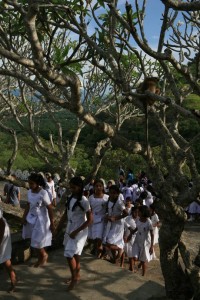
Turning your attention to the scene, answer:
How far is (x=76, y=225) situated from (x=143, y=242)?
7.10 ft

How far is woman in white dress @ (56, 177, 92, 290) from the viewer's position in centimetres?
562

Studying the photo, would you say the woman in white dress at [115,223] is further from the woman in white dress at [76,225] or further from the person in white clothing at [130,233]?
the woman in white dress at [76,225]

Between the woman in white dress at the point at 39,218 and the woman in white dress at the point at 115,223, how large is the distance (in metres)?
1.20

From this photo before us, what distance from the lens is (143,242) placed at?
759 centimetres

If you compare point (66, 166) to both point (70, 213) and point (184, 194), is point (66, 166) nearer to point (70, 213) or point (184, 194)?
point (70, 213)

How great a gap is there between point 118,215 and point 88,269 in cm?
127

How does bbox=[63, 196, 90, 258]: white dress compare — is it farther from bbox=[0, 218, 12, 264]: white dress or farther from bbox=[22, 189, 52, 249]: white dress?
bbox=[0, 218, 12, 264]: white dress

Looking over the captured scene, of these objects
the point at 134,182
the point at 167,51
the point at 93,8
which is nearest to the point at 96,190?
the point at 93,8

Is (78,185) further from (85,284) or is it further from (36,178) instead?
(85,284)

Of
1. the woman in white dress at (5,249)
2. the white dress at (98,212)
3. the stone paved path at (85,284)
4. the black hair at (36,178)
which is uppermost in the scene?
the black hair at (36,178)

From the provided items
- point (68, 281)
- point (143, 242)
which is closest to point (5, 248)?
point (68, 281)

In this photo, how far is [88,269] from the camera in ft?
20.5

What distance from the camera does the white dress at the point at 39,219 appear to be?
20.6 feet

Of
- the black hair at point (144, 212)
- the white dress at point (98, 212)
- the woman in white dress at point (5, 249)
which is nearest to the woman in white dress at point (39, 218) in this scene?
the woman in white dress at point (5, 249)
